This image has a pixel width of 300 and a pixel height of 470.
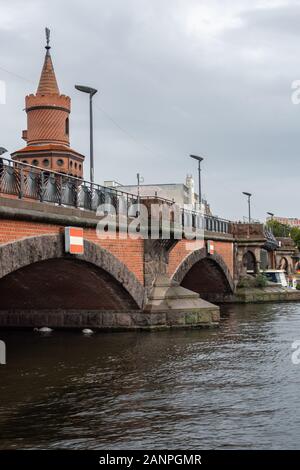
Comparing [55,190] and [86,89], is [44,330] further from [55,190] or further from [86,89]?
[86,89]

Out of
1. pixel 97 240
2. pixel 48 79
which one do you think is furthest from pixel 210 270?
pixel 48 79

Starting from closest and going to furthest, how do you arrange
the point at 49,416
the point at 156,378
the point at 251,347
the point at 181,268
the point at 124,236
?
the point at 49,416 < the point at 156,378 < the point at 251,347 < the point at 124,236 < the point at 181,268

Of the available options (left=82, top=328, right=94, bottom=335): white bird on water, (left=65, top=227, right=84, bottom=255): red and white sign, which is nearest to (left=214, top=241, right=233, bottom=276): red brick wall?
(left=82, top=328, right=94, bottom=335): white bird on water

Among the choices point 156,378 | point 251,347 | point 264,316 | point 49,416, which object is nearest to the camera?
point 49,416

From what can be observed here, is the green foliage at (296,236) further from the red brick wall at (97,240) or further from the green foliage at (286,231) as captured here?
the red brick wall at (97,240)

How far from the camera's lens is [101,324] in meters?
27.2

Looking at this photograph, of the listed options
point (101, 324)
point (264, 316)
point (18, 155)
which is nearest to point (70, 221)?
point (101, 324)

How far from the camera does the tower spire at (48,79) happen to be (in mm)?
67062

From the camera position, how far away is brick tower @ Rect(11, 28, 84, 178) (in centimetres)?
6656

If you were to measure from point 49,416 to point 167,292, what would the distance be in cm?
1481

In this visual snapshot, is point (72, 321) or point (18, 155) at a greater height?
point (18, 155)

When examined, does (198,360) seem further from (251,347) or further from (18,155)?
(18,155)

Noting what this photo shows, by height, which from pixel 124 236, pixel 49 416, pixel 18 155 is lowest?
pixel 49 416

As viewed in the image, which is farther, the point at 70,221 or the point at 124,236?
the point at 124,236
